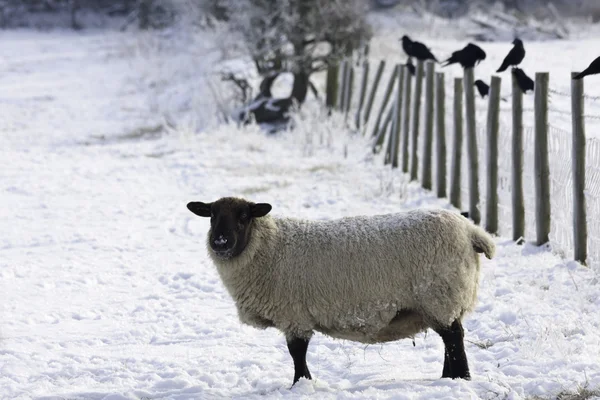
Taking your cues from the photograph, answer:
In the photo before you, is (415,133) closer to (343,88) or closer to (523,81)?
(523,81)

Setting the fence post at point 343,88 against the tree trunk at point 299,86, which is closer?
the fence post at point 343,88

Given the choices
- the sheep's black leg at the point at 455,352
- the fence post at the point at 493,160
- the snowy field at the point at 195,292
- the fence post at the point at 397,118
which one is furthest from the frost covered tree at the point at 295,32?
the sheep's black leg at the point at 455,352

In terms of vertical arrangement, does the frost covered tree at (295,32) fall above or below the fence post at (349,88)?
above

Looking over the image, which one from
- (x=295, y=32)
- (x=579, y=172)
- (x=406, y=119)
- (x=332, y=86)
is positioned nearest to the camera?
(x=579, y=172)

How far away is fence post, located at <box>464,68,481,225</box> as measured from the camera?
33.2 feet

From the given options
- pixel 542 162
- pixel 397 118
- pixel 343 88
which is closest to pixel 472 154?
pixel 542 162

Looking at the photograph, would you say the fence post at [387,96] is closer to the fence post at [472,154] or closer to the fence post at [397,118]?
the fence post at [397,118]

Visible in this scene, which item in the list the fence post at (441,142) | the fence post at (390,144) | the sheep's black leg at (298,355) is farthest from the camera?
the fence post at (390,144)

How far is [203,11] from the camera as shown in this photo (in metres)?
26.4

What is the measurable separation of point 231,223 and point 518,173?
4.86 meters

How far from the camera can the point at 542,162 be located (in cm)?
831

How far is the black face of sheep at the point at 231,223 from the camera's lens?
17.3 feet

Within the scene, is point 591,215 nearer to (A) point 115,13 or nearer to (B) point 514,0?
(B) point 514,0

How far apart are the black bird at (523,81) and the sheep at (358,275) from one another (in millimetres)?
3954
